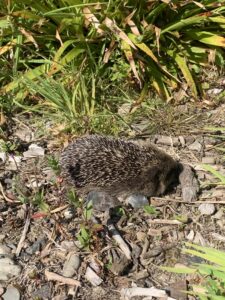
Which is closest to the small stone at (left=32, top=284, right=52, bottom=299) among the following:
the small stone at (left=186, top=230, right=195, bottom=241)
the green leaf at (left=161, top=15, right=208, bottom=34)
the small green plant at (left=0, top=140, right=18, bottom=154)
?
the small stone at (left=186, top=230, right=195, bottom=241)

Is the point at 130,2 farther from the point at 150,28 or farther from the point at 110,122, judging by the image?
the point at 110,122

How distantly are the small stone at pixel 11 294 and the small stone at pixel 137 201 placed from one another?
3.46 ft

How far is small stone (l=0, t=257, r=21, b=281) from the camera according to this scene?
361cm

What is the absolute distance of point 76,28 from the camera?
190 inches

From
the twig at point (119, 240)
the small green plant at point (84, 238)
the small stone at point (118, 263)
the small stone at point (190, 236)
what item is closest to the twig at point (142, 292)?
the small stone at point (118, 263)

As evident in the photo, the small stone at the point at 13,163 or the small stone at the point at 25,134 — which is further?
the small stone at the point at 25,134

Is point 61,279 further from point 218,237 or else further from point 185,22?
point 185,22

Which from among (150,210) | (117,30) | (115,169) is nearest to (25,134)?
(115,169)

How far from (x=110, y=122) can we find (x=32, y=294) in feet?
5.60

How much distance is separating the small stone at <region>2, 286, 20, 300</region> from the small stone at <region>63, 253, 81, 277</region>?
32cm

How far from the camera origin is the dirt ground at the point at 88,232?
356cm

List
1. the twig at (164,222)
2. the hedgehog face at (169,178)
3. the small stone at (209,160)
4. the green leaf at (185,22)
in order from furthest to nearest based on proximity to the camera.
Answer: the green leaf at (185,22) → the small stone at (209,160) → the hedgehog face at (169,178) → the twig at (164,222)

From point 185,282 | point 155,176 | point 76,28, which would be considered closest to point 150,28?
point 76,28

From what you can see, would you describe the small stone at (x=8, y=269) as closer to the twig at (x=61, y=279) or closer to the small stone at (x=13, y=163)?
the twig at (x=61, y=279)
